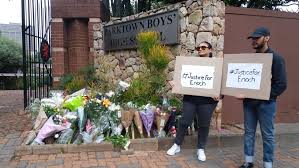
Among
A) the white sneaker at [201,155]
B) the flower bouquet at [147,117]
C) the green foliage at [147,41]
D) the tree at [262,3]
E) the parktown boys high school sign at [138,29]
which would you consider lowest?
the white sneaker at [201,155]

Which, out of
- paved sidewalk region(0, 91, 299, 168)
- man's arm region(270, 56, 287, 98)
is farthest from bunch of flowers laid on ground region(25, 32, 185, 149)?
man's arm region(270, 56, 287, 98)

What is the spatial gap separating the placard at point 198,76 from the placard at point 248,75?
103 mm

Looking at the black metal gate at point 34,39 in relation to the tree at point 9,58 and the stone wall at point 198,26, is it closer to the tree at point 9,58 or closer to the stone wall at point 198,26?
the stone wall at point 198,26

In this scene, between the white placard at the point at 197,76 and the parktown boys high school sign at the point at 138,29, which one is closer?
the white placard at the point at 197,76

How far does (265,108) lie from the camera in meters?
4.23

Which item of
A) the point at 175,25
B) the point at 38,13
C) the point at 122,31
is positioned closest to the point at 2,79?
the point at 38,13

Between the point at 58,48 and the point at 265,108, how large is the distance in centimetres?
655

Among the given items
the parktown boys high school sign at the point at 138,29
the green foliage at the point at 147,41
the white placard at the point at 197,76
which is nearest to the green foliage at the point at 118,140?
the white placard at the point at 197,76

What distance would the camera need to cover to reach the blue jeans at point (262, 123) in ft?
13.9

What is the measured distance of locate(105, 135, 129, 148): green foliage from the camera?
5.20 m

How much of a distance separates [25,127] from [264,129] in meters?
4.29

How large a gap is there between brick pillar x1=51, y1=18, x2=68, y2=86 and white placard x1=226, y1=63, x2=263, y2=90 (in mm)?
5883

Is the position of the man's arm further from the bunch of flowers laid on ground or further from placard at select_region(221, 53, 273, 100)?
the bunch of flowers laid on ground

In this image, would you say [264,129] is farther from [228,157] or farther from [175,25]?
[175,25]
